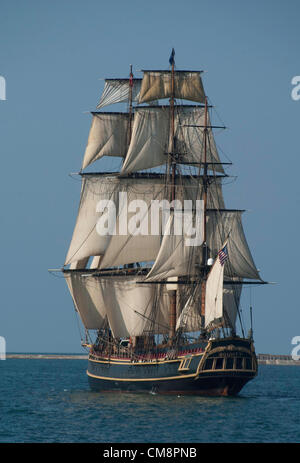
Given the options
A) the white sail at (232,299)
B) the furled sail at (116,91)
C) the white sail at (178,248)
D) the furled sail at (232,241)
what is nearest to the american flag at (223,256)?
the white sail at (178,248)

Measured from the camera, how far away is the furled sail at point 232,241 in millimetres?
76938

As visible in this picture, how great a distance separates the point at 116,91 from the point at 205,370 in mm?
33591

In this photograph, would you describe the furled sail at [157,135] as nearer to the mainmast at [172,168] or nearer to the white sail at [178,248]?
the mainmast at [172,168]

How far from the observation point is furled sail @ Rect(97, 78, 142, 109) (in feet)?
297

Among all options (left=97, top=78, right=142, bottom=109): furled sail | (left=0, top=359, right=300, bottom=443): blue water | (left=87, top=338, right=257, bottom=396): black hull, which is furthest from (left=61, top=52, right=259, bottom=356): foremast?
(left=0, top=359, right=300, bottom=443): blue water

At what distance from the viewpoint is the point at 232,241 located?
78.2 m

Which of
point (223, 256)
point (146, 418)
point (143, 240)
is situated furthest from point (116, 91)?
point (146, 418)

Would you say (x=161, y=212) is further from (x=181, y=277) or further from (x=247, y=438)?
(x=247, y=438)

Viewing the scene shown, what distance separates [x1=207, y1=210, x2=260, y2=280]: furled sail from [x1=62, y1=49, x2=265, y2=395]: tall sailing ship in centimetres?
8

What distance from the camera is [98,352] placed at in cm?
8588

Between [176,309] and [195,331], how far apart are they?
4.10 metres

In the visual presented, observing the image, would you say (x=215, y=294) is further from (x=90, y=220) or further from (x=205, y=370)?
(x=90, y=220)

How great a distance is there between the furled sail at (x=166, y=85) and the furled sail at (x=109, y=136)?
285 inches

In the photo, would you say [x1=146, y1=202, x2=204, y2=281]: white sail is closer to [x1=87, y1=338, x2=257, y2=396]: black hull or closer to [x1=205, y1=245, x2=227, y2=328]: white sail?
[x1=205, y1=245, x2=227, y2=328]: white sail
